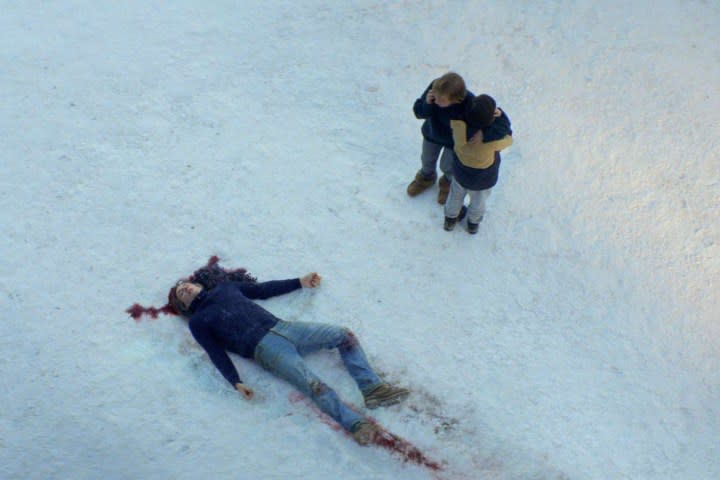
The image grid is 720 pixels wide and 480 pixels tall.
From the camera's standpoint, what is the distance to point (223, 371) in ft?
15.0

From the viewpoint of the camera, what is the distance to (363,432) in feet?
14.4

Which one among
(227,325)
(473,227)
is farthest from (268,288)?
(473,227)

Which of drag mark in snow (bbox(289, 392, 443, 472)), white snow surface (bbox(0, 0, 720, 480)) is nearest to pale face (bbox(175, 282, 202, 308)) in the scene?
white snow surface (bbox(0, 0, 720, 480))

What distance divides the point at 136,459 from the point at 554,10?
5795mm

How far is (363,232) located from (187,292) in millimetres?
1518

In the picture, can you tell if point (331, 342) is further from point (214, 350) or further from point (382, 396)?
point (214, 350)

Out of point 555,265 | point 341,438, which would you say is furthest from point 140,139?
point 555,265

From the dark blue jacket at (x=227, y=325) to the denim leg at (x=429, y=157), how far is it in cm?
176

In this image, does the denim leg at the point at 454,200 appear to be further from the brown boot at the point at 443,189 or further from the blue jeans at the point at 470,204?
the brown boot at the point at 443,189

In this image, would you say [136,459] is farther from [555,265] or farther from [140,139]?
[555,265]

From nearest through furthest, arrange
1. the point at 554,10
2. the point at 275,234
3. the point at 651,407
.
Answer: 1. the point at 651,407
2. the point at 275,234
3. the point at 554,10

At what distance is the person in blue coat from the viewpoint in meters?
4.50

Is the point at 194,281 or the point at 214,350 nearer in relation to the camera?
the point at 214,350

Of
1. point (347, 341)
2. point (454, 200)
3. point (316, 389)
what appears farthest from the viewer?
point (454, 200)
